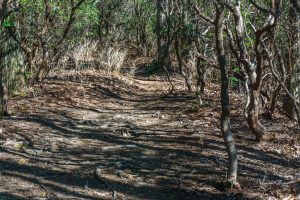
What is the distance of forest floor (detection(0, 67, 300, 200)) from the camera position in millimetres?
4668

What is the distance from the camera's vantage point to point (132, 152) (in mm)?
5867

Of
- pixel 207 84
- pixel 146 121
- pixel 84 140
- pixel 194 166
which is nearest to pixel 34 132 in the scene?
pixel 84 140

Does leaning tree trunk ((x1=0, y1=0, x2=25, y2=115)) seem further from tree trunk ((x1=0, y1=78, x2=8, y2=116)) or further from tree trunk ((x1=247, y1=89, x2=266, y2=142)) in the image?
tree trunk ((x1=247, y1=89, x2=266, y2=142))

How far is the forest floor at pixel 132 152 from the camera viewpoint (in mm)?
4668

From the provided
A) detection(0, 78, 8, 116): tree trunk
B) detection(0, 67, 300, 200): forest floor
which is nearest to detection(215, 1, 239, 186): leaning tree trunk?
detection(0, 67, 300, 200): forest floor

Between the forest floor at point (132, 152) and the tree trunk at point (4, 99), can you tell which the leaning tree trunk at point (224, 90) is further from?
the tree trunk at point (4, 99)

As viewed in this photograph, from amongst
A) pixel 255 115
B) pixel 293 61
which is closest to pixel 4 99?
pixel 255 115

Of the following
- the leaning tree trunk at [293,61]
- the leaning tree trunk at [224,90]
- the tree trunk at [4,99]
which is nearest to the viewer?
the leaning tree trunk at [224,90]

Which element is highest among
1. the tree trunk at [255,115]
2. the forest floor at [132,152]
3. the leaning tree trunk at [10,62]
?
the leaning tree trunk at [10,62]

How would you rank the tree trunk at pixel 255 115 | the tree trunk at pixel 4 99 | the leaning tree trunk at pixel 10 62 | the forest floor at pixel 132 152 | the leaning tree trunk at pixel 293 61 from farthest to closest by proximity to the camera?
the leaning tree trunk at pixel 10 62
the tree trunk at pixel 4 99
the leaning tree trunk at pixel 293 61
the tree trunk at pixel 255 115
the forest floor at pixel 132 152

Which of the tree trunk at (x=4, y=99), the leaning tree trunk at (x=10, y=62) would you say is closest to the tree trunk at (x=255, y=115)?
the tree trunk at (x=4, y=99)

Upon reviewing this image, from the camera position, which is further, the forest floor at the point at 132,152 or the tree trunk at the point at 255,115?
the tree trunk at the point at 255,115

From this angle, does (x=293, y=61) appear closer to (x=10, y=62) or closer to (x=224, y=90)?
(x=224, y=90)

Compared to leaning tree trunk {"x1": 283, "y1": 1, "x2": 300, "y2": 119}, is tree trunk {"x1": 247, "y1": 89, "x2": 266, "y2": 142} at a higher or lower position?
lower
